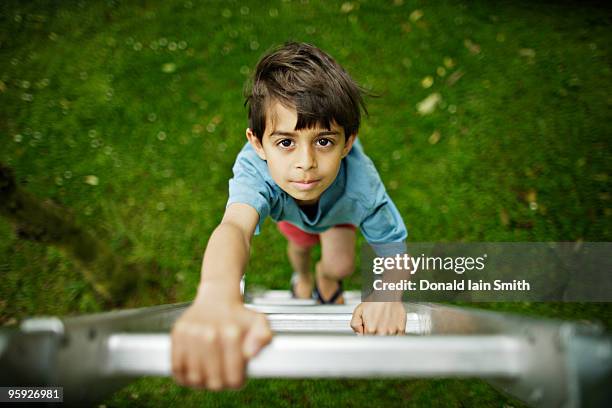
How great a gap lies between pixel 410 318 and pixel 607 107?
9.39ft

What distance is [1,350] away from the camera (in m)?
0.67

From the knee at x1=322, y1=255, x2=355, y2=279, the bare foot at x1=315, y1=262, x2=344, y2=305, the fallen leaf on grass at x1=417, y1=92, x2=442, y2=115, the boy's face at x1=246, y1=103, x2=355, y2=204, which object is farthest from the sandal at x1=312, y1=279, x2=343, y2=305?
the fallen leaf on grass at x1=417, y1=92, x2=442, y2=115

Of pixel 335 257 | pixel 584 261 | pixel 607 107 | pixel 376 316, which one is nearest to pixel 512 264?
pixel 584 261

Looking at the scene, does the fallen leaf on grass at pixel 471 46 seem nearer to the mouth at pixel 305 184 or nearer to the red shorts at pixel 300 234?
the red shorts at pixel 300 234

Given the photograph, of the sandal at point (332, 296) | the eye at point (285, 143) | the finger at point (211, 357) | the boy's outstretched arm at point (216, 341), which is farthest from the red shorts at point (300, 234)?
the finger at point (211, 357)

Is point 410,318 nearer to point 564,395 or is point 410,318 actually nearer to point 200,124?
point 564,395

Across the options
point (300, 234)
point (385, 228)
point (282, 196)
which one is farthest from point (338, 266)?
point (282, 196)

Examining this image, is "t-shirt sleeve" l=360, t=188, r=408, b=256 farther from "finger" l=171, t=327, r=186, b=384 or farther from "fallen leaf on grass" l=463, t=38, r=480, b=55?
"fallen leaf on grass" l=463, t=38, r=480, b=55

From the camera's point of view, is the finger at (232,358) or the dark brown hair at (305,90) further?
the dark brown hair at (305,90)

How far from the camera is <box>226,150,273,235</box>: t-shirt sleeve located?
147cm

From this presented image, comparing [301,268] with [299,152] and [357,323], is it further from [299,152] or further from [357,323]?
[299,152]

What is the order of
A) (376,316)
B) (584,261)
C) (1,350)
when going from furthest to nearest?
(584,261) → (376,316) → (1,350)

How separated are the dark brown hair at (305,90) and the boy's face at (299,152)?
3 centimetres

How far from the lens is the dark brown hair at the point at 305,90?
1390 mm
